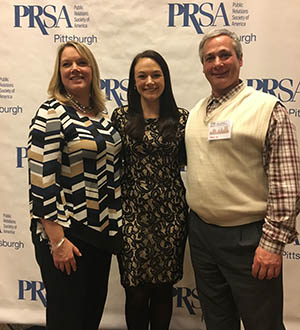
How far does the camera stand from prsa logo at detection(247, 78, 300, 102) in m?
1.85

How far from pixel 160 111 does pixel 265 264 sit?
80 centimetres

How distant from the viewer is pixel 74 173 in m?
1.27

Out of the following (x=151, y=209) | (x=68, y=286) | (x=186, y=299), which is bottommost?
(x=186, y=299)

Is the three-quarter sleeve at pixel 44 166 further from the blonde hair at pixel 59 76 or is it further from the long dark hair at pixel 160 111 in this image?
the long dark hair at pixel 160 111

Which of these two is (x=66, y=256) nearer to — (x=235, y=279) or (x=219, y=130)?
(x=235, y=279)

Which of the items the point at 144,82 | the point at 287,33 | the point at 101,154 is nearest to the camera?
the point at 101,154

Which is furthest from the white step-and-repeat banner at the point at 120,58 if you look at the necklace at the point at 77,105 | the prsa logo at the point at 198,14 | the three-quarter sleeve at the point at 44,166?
the three-quarter sleeve at the point at 44,166

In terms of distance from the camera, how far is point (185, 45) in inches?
73.5

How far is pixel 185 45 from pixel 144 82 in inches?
23.9


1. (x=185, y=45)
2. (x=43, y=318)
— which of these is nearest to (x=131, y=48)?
(x=185, y=45)

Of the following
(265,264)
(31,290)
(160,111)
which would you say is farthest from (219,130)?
(31,290)

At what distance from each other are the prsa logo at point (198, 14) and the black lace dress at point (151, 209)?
0.81 m

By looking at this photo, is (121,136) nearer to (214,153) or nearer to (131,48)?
(214,153)

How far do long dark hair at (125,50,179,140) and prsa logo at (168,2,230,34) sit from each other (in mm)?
524
